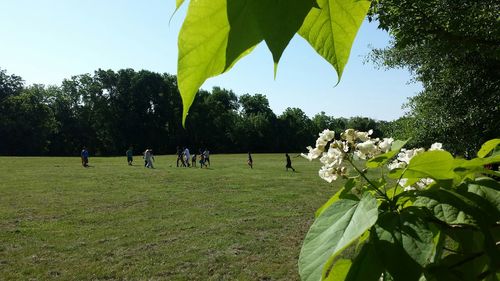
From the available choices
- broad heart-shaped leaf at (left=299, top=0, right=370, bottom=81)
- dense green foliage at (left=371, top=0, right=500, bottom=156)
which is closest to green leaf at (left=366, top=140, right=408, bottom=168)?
broad heart-shaped leaf at (left=299, top=0, right=370, bottom=81)

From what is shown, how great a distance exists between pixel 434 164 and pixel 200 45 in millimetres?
422

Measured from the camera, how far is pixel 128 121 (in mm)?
51812

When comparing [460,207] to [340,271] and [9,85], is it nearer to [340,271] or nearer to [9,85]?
[340,271]

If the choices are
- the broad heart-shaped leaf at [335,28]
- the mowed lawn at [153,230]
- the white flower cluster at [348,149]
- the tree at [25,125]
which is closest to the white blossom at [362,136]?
the white flower cluster at [348,149]

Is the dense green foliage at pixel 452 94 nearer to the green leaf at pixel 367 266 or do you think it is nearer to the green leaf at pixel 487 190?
the green leaf at pixel 487 190

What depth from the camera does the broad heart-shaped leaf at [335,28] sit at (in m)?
0.31

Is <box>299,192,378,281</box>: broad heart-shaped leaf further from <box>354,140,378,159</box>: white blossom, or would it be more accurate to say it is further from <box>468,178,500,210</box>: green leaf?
<box>354,140,378,159</box>: white blossom

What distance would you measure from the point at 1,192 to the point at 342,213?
48.7ft

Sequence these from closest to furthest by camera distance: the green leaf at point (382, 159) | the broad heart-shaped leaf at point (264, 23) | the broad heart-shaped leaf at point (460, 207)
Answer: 1. the broad heart-shaped leaf at point (264, 23)
2. the broad heart-shaped leaf at point (460, 207)
3. the green leaf at point (382, 159)

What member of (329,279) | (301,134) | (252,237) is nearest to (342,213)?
(329,279)

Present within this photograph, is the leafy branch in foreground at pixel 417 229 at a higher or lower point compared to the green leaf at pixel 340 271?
higher

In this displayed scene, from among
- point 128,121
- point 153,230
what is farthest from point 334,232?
point 128,121

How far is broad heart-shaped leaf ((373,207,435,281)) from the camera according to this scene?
0.45 metres

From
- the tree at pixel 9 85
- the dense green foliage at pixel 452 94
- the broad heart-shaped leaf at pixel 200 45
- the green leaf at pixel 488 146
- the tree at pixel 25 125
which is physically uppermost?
the tree at pixel 9 85
